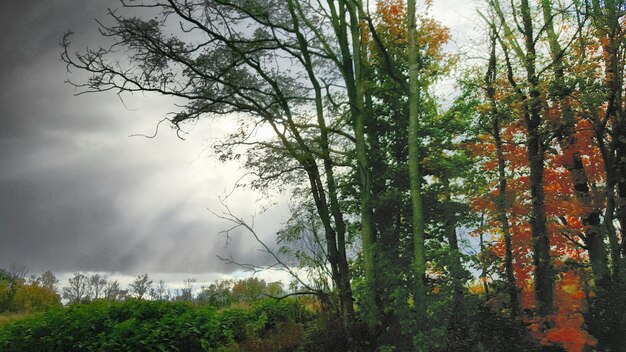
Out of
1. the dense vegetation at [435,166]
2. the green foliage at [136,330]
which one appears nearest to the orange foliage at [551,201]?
the dense vegetation at [435,166]

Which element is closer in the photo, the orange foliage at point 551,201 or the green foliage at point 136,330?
the green foliage at point 136,330

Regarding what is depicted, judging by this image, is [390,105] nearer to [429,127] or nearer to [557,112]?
[429,127]

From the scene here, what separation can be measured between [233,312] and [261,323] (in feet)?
2.60

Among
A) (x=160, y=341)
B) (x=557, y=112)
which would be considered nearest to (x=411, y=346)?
(x=160, y=341)

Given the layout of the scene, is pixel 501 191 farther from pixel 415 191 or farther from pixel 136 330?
pixel 136 330

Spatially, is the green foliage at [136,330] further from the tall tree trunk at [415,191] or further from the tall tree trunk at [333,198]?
the tall tree trunk at [415,191]

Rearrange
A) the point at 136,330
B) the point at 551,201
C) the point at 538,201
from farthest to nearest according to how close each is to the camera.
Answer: the point at 551,201 → the point at 538,201 → the point at 136,330

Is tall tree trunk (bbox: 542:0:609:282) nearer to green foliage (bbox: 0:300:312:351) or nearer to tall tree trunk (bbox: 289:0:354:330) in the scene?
tall tree trunk (bbox: 289:0:354:330)

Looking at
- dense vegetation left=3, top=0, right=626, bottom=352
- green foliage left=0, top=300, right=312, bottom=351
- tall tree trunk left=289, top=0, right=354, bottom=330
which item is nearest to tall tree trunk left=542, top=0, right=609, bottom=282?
dense vegetation left=3, top=0, right=626, bottom=352

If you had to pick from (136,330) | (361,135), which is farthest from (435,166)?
(136,330)

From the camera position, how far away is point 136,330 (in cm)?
970

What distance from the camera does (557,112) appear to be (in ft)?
41.1

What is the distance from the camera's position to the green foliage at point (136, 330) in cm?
955

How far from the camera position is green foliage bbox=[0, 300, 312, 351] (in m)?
9.55
